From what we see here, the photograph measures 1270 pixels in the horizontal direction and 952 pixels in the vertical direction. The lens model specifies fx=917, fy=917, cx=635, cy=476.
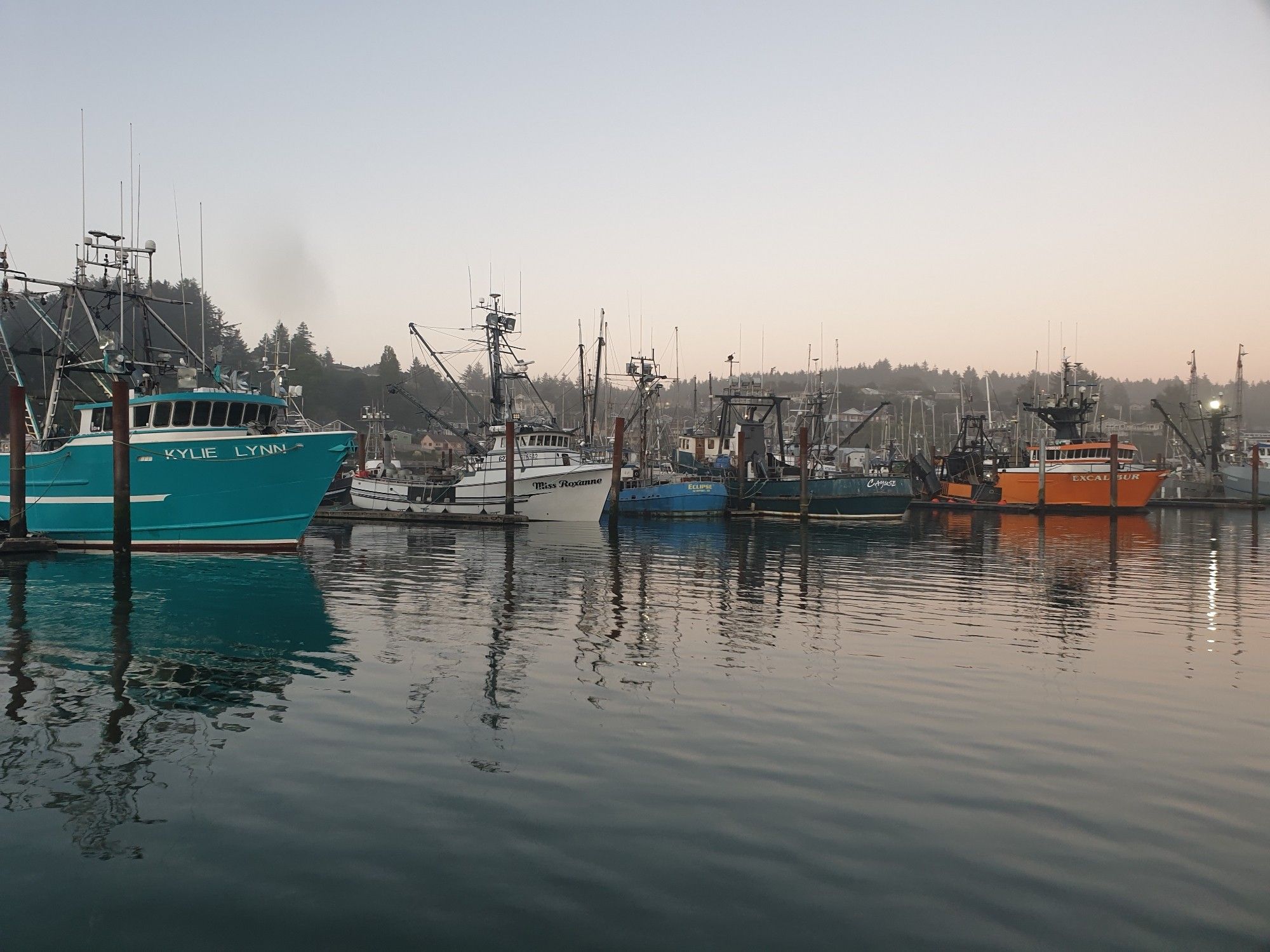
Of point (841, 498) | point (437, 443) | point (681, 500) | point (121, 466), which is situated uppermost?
point (437, 443)

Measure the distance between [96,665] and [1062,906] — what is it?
12513 millimetres

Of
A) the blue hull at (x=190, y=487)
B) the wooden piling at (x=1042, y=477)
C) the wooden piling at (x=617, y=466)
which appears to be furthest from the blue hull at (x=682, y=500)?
the blue hull at (x=190, y=487)

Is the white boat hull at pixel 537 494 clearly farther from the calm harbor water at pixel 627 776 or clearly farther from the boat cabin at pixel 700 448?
the calm harbor water at pixel 627 776

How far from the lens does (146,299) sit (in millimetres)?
30922

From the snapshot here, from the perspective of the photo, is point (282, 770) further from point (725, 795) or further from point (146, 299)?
point (146, 299)

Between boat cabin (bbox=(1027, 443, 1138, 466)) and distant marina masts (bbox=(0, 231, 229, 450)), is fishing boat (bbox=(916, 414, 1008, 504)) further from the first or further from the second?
distant marina masts (bbox=(0, 231, 229, 450))

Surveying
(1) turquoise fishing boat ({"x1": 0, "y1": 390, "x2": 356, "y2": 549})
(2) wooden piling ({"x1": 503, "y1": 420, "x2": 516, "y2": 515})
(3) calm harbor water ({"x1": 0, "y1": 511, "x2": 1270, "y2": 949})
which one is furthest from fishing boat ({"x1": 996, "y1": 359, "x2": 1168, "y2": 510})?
(1) turquoise fishing boat ({"x1": 0, "y1": 390, "x2": 356, "y2": 549})

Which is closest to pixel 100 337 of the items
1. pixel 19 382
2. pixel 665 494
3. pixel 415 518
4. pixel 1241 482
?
pixel 19 382

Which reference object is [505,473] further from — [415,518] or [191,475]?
[191,475]

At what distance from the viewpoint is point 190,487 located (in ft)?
92.0

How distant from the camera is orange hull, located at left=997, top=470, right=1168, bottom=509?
5788 centimetres

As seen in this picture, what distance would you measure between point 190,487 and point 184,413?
2319 mm

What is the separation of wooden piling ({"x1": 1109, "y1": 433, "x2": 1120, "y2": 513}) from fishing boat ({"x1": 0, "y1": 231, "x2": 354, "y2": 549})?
155 feet

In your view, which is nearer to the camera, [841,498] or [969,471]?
[841,498]
